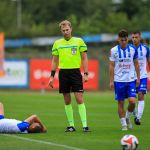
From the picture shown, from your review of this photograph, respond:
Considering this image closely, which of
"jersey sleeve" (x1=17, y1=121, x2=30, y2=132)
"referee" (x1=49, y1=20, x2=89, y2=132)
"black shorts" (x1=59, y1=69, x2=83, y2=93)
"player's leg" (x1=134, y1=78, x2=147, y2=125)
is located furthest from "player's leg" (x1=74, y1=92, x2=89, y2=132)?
"player's leg" (x1=134, y1=78, x2=147, y2=125)

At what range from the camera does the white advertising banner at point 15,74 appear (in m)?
43.9

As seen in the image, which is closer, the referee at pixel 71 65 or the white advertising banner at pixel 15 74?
the referee at pixel 71 65

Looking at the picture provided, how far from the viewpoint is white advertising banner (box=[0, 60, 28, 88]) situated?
4391cm

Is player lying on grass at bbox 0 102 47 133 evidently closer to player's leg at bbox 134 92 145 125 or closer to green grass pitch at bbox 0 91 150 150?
green grass pitch at bbox 0 91 150 150

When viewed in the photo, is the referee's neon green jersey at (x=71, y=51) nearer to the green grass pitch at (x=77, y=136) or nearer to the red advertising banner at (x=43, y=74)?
the green grass pitch at (x=77, y=136)

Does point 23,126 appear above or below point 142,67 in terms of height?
below

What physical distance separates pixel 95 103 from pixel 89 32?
5245 cm

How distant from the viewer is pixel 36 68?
4431 centimetres

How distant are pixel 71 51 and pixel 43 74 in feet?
88.2

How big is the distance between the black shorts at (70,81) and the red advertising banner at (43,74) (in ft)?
86.2

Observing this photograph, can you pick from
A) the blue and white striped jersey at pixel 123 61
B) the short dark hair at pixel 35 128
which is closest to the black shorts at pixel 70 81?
the blue and white striped jersey at pixel 123 61

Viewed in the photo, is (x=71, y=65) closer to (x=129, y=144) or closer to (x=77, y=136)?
(x=77, y=136)

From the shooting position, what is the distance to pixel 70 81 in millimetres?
16969

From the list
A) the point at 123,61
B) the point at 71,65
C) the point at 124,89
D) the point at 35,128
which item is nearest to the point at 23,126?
the point at 35,128
